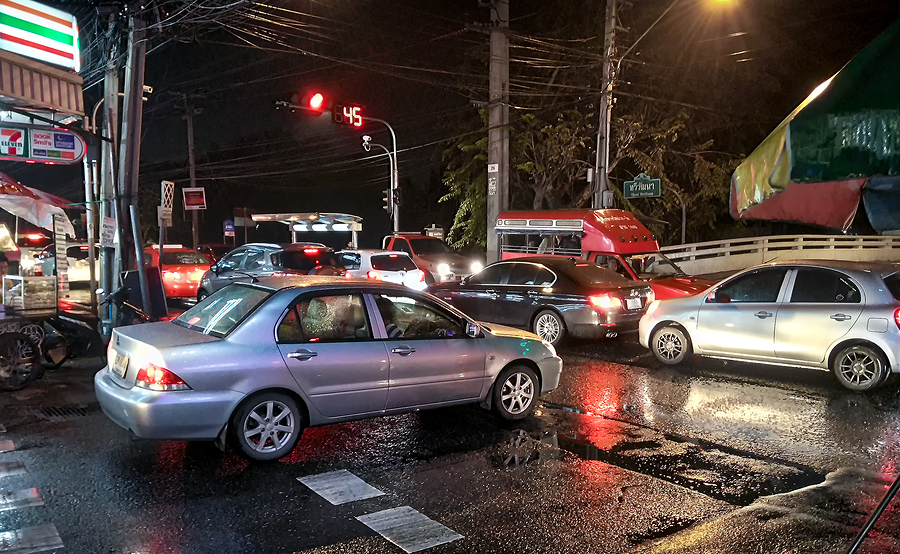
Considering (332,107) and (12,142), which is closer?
(12,142)

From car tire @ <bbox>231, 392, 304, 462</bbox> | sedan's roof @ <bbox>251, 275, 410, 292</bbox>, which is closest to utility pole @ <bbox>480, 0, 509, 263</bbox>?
sedan's roof @ <bbox>251, 275, 410, 292</bbox>

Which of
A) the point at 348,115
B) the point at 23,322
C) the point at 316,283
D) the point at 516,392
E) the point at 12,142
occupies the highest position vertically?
the point at 348,115

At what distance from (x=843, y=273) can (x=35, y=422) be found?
9.25 metres

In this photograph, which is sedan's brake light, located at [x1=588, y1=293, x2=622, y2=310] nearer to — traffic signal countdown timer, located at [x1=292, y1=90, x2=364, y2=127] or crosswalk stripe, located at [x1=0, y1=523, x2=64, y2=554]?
crosswalk stripe, located at [x1=0, y1=523, x2=64, y2=554]

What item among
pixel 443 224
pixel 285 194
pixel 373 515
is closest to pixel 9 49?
pixel 373 515

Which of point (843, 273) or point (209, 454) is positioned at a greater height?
point (843, 273)

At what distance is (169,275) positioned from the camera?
61.8 feet

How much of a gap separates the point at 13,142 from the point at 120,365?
821 centimetres

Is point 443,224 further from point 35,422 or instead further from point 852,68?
point 852,68

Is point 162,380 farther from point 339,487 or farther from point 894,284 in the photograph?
point 894,284

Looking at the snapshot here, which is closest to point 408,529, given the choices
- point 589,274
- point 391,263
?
point 589,274

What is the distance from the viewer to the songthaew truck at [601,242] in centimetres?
1434

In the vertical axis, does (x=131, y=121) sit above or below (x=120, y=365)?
above

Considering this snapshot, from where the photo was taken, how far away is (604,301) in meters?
11.4
